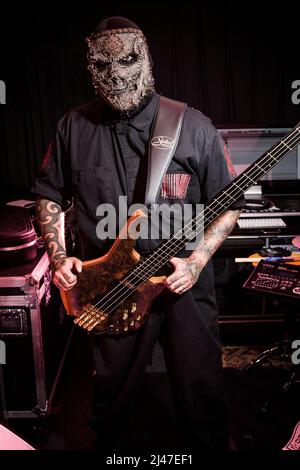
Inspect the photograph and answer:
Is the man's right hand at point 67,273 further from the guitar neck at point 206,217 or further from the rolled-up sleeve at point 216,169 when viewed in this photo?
the rolled-up sleeve at point 216,169

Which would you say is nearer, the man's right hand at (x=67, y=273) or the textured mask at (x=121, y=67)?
the textured mask at (x=121, y=67)

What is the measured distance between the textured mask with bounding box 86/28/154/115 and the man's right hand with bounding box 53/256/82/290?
2.10 ft

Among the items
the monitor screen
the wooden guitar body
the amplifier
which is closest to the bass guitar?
the wooden guitar body

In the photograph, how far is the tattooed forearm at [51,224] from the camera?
1.89 metres

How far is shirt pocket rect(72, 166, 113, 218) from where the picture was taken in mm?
1759

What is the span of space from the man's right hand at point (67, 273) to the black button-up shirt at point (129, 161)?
14cm

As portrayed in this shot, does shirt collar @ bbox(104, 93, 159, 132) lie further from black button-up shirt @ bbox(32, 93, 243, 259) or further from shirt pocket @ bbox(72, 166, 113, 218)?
shirt pocket @ bbox(72, 166, 113, 218)

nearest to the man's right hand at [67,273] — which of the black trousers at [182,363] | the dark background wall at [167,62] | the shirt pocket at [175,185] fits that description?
the black trousers at [182,363]

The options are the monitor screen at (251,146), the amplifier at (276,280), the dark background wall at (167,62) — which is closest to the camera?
the amplifier at (276,280)

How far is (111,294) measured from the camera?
5.82 ft

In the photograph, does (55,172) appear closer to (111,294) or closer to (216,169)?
(111,294)

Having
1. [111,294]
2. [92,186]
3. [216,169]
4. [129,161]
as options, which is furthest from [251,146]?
[111,294]
